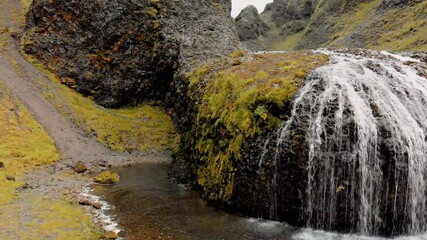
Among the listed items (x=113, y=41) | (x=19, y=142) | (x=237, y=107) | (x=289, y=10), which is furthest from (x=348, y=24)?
(x=19, y=142)

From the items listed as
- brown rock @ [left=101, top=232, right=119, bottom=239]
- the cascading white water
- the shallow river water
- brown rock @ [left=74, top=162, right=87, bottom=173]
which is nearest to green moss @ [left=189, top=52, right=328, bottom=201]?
the cascading white water

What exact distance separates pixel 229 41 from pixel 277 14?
9913 centimetres

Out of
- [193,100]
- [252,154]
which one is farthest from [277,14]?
[252,154]

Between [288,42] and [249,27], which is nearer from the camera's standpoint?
[249,27]

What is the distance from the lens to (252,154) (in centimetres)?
2005

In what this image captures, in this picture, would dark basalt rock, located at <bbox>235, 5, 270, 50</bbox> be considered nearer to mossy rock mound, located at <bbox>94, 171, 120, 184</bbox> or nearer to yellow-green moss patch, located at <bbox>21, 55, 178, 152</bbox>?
yellow-green moss patch, located at <bbox>21, 55, 178, 152</bbox>

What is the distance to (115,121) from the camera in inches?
1700

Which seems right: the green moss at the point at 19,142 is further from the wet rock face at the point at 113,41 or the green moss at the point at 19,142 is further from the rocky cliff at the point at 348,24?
the rocky cliff at the point at 348,24

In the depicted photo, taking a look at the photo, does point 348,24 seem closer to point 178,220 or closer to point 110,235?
point 178,220

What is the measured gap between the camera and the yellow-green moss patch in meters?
39.9

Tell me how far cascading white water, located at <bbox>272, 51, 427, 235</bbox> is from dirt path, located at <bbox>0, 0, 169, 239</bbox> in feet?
42.6

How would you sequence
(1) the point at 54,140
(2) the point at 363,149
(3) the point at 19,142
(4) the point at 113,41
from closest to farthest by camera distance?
(2) the point at 363,149 < (3) the point at 19,142 < (1) the point at 54,140 < (4) the point at 113,41

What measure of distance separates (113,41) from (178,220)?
37358 millimetres

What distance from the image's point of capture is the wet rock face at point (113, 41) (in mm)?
48188
